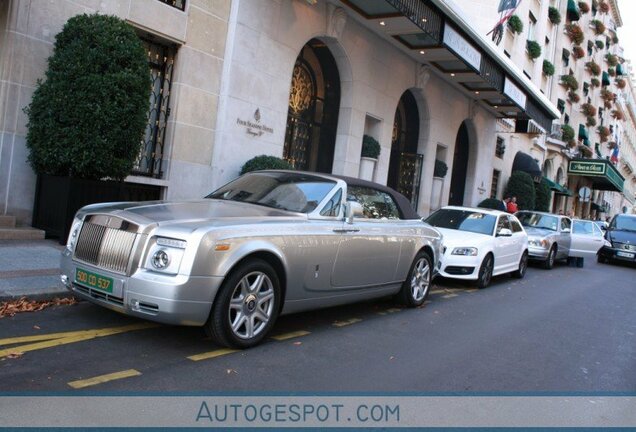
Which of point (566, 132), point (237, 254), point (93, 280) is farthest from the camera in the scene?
point (566, 132)

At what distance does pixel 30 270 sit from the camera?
6398 mm

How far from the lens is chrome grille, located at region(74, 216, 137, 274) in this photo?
4.66 metres

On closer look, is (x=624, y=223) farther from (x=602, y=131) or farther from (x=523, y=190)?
(x=602, y=131)

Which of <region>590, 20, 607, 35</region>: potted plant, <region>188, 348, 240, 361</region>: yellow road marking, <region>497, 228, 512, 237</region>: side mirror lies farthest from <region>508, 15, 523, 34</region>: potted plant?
<region>188, 348, 240, 361</region>: yellow road marking

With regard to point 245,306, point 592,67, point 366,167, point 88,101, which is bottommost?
point 245,306

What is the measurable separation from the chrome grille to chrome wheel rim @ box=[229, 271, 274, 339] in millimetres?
977

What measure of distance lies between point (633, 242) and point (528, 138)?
43.2 feet

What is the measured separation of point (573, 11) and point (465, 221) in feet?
100

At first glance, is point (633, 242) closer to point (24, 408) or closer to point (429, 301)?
point (429, 301)

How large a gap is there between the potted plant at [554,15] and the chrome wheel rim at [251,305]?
32.5 m

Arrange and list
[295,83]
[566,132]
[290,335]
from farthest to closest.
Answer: [566,132] → [295,83] → [290,335]

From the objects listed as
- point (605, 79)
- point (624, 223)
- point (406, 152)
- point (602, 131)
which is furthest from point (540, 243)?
point (605, 79)

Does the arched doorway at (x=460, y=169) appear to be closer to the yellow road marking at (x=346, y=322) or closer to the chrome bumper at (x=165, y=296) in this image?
the yellow road marking at (x=346, y=322)

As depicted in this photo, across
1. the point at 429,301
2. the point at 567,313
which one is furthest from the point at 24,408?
the point at 567,313
